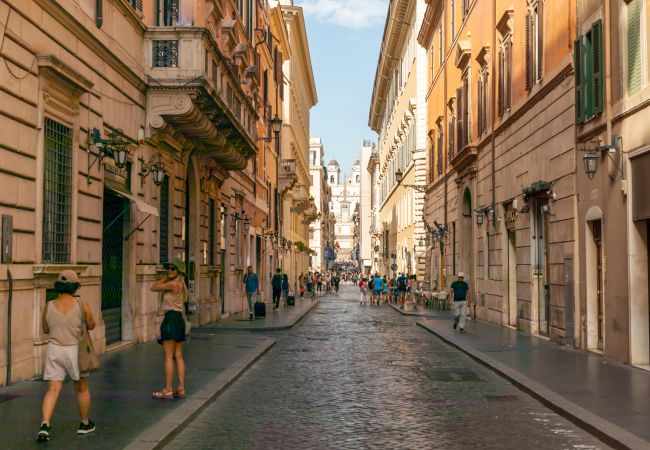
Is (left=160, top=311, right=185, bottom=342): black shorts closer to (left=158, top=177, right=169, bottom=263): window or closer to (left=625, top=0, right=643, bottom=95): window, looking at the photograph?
(left=625, top=0, right=643, bottom=95): window

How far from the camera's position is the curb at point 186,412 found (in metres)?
8.33

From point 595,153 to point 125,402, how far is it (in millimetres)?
9554

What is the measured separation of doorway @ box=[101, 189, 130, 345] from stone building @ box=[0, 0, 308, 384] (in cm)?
4

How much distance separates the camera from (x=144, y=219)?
60.4 ft

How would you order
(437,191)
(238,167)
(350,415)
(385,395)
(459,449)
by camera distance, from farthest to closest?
1. (437,191)
2. (238,167)
3. (385,395)
4. (350,415)
5. (459,449)

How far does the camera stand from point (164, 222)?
70.6 feet

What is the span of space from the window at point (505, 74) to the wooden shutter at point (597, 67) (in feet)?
27.3

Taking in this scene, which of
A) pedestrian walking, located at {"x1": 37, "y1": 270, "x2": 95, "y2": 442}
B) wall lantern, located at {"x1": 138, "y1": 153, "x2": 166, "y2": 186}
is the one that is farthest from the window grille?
pedestrian walking, located at {"x1": 37, "y1": 270, "x2": 95, "y2": 442}

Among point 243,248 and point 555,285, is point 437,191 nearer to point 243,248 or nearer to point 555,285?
point 243,248

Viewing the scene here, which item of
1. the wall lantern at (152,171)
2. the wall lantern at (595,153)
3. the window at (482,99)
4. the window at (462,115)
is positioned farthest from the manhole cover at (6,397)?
the window at (462,115)

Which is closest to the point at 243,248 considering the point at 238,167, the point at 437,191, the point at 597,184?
the point at 238,167

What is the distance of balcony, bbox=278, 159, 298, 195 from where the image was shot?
55.5 m

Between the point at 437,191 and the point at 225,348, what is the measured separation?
2417cm

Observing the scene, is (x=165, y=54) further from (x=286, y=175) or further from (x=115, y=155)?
(x=286, y=175)
